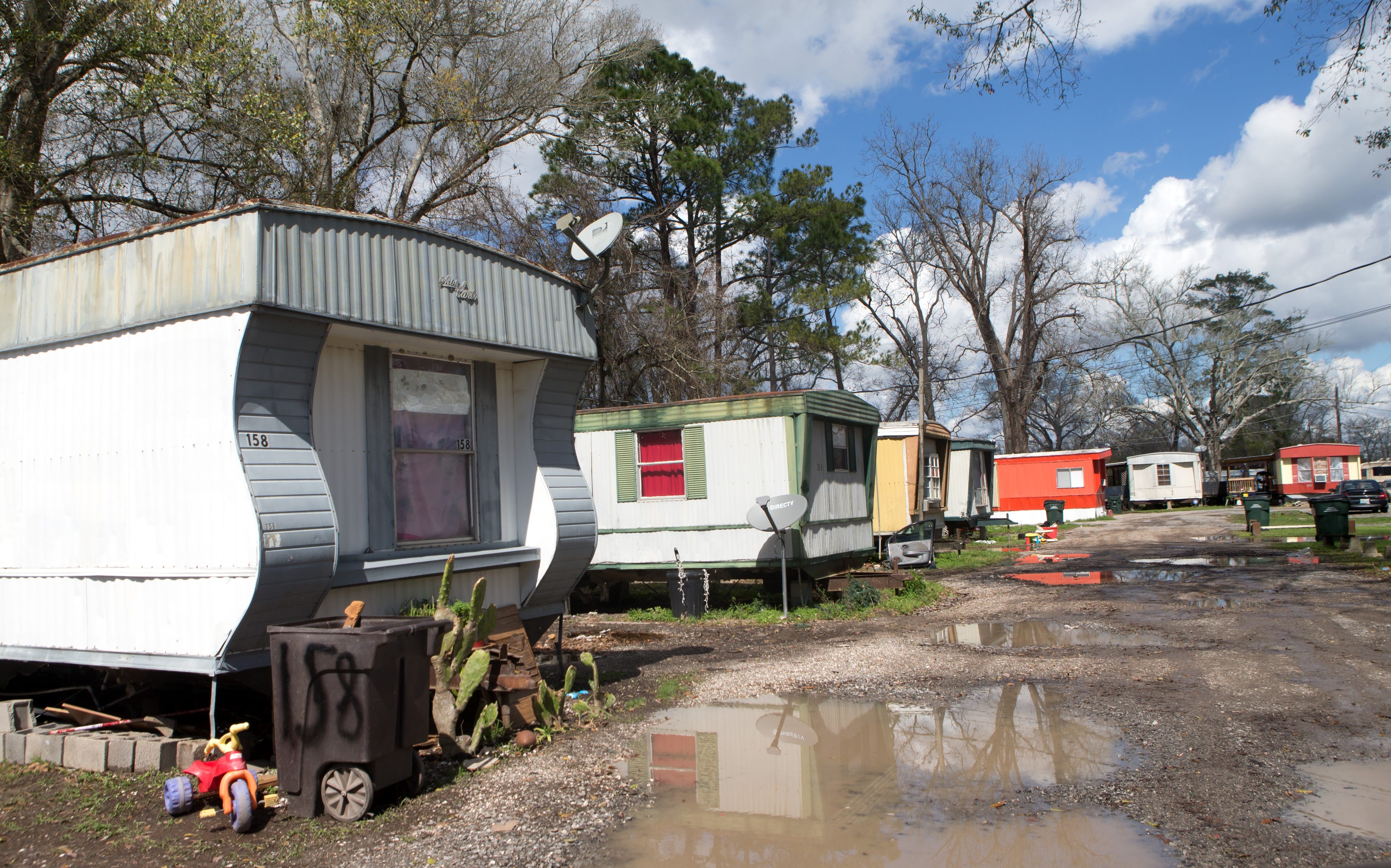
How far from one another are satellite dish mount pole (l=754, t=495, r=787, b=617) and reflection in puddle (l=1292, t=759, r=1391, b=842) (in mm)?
6966

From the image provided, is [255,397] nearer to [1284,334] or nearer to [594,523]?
[594,523]

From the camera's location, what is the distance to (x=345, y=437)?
595cm

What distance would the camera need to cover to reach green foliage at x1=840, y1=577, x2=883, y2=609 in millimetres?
12398

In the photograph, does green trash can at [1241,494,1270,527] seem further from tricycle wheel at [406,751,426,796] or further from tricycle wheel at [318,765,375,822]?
tricycle wheel at [318,765,375,822]

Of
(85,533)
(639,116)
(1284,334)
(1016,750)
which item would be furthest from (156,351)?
(1284,334)

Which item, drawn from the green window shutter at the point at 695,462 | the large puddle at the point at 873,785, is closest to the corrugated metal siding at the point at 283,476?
the large puddle at the point at 873,785

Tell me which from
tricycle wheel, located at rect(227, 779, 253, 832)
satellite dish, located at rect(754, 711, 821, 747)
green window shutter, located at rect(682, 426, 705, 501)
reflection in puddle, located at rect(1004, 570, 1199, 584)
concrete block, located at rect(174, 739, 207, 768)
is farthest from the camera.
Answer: reflection in puddle, located at rect(1004, 570, 1199, 584)

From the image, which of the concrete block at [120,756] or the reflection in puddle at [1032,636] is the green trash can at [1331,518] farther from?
the concrete block at [120,756]

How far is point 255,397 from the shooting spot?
512cm

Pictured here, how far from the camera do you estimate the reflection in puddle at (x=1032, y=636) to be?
9164 millimetres

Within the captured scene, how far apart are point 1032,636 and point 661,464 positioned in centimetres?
564

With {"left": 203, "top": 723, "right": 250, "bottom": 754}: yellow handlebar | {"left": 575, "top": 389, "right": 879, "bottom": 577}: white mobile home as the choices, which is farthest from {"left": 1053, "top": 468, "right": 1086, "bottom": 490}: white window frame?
{"left": 203, "top": 723, "right": 250, "bottom": 754}: yellow handlebar

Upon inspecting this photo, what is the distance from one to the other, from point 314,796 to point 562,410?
3659mm

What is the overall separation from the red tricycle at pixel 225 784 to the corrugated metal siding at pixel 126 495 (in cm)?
57
